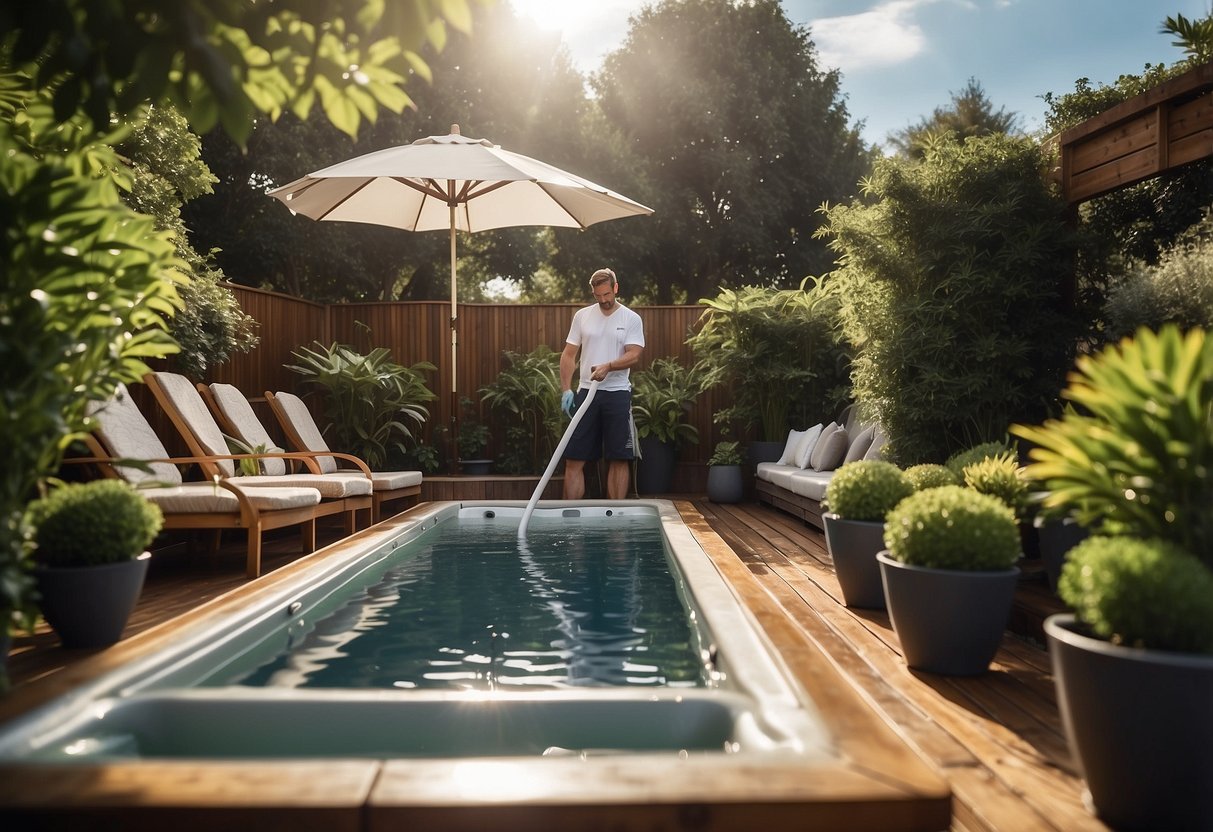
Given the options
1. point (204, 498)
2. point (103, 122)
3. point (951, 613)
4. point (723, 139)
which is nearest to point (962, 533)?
point (951, 613)

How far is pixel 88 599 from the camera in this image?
2314 millimetres

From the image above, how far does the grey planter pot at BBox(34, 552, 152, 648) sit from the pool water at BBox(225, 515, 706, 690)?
0.44m

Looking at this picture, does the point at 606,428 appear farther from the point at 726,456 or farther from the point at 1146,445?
the point at 1146,445

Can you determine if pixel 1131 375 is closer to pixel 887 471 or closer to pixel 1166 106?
pixel 887 471

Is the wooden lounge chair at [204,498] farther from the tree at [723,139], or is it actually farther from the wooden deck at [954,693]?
the tree at [723,139]

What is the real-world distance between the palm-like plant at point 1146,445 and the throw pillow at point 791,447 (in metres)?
5.07

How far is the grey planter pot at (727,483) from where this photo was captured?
24.2ft

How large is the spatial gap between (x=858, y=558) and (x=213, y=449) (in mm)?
3771

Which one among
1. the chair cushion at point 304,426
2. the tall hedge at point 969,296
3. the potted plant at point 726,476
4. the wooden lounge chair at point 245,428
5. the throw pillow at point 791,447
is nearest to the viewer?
the tall hedge at point 969,296

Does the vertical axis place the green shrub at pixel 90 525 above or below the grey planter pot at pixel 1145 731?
above

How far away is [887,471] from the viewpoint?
3113 millimetres

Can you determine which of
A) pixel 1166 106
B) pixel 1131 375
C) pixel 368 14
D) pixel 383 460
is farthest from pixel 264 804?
pixel 383 460

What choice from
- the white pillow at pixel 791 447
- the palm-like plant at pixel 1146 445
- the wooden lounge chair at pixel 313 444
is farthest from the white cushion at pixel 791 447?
the palm-like plant at pixel 1146 445

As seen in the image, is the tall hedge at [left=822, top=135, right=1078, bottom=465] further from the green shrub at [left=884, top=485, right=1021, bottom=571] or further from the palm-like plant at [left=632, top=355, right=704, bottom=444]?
the palm-like plant at [left=632, top=355, right=704, bottom=444]
